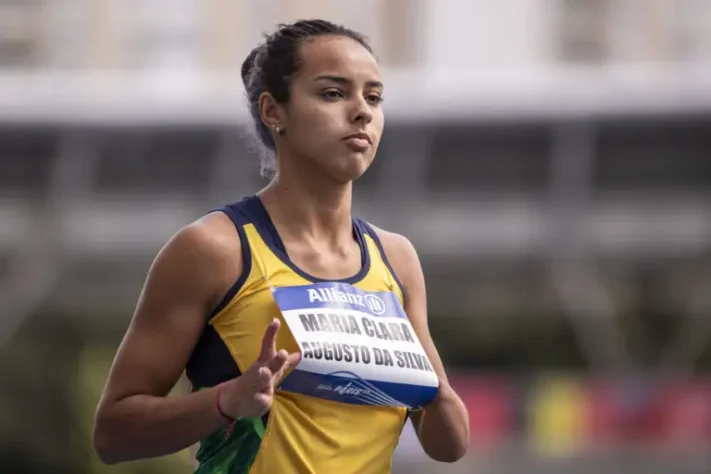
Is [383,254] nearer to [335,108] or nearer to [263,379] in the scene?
[335,108]

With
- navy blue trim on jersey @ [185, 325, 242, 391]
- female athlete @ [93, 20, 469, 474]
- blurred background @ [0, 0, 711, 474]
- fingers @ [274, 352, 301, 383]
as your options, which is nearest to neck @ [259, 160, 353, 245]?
female athlete @ [93, 20, 469, 474]

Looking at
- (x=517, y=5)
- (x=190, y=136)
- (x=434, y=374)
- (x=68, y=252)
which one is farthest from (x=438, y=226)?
(x=434, y=374)

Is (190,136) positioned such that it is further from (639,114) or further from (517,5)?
(517,5)

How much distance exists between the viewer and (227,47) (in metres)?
41.6

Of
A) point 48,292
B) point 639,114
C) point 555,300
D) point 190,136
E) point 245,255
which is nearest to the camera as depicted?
point 245,255

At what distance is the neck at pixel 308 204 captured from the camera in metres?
3.34

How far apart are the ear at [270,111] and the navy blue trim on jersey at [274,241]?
159 millimetres

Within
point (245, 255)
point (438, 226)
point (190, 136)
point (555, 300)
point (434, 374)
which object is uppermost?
point (245, 255)

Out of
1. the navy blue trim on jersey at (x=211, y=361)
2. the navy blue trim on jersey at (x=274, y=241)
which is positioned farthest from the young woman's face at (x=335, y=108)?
the navy blue trim on jersey at (x=211, y=361)

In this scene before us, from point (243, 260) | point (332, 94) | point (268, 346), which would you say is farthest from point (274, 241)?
point (268, 346)

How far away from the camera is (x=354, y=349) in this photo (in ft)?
10.4

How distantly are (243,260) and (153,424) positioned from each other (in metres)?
0.36

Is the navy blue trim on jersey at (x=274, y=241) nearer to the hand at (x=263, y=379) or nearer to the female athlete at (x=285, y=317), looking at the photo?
the female athlete at (x=285, y=317)

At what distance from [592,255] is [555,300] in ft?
10.9
